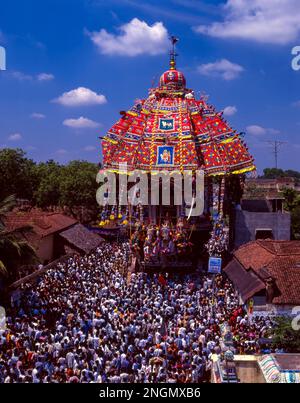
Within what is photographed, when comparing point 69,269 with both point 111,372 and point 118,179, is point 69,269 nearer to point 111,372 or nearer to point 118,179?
point 118,179

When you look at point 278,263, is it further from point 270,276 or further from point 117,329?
point 117,329

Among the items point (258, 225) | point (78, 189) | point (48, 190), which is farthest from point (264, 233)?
point (48, 190)

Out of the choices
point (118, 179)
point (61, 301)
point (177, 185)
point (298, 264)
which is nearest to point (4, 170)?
point (118, 179)

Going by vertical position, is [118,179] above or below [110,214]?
above

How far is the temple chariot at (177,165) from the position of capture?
104 ft

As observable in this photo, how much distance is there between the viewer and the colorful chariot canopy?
33.7 meters

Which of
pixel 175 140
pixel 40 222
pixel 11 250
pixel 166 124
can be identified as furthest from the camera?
pixel 40 222

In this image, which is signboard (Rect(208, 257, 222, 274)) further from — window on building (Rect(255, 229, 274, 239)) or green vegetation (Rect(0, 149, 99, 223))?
green vegetation (Rect(0, 149, 99, 223))

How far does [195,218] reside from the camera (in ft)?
110

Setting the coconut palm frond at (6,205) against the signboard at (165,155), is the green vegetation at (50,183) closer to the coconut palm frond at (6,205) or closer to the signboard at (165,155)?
the signboard at (165,155)

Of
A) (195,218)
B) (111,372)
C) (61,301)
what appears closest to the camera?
(111,372)

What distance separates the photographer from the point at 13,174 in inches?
2077

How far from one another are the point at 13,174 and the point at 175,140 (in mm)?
23892

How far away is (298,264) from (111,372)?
35.6 ft
